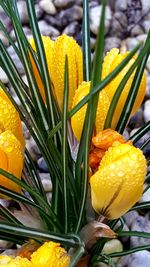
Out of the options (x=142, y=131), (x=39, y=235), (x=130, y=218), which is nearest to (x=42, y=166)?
(x=130, y=218)

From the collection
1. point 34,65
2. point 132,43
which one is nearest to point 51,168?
point 34,65

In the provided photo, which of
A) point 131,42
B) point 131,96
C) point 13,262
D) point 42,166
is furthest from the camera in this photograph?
point 131,42

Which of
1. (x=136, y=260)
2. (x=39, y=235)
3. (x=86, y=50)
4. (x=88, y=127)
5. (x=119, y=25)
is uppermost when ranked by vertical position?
(x=119, y=25)

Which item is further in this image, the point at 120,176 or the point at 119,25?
the point at 119,25

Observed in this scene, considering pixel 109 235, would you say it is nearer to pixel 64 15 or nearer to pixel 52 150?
pixel 52 150

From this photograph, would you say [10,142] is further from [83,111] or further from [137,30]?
[137,30]

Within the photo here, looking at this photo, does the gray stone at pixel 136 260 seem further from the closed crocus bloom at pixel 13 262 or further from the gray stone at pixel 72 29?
the gray stone at pixel 72 29
